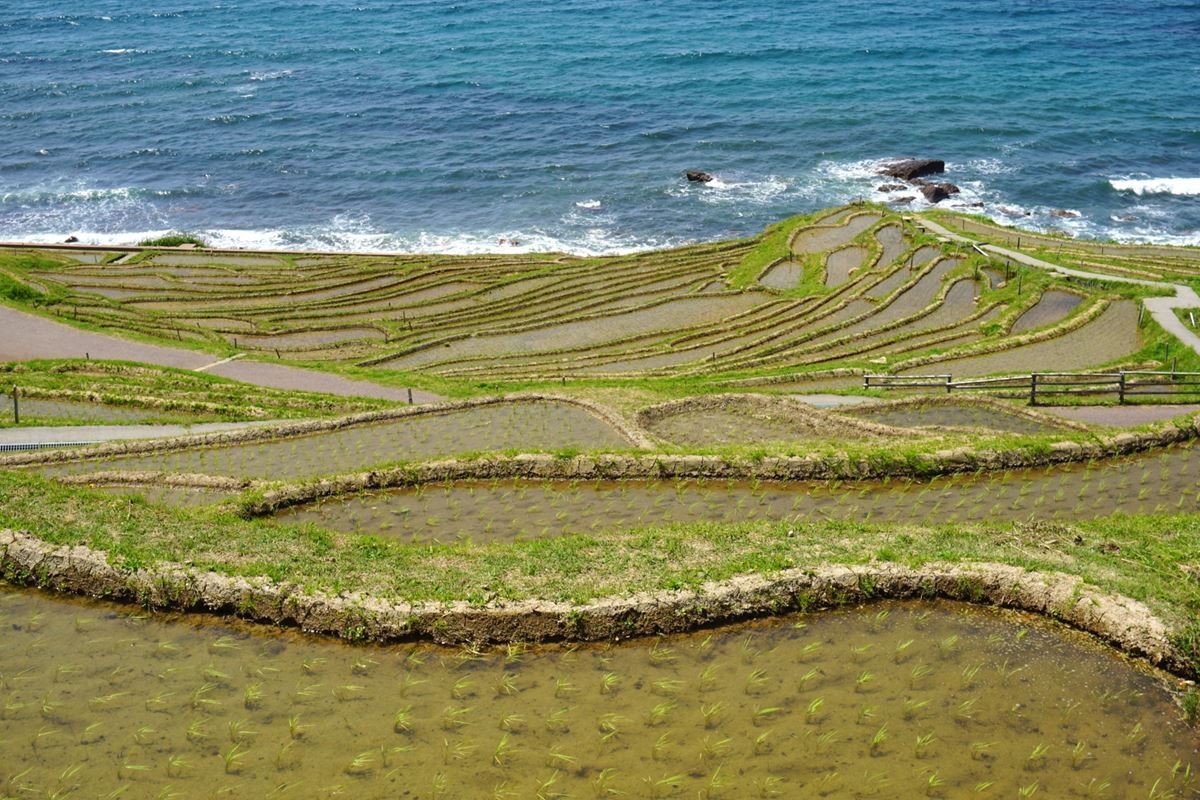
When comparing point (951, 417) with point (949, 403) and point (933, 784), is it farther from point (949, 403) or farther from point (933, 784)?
point (933, 784)

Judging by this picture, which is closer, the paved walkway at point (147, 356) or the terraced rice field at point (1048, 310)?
the paved walkway at point (147, 356)

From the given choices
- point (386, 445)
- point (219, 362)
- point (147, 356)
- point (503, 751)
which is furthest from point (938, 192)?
point (503, 751)

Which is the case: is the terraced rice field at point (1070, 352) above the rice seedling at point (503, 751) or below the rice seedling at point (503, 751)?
below

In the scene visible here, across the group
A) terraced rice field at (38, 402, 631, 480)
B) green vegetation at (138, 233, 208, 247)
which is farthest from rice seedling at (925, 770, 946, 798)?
green vegetation at (138, 233, 208, 247)

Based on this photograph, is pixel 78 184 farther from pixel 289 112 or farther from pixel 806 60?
pixel 806 60

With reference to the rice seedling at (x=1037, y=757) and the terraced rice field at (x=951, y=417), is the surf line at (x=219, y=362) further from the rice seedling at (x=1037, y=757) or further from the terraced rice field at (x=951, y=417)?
the rice seedling at (x=1037, y=757)

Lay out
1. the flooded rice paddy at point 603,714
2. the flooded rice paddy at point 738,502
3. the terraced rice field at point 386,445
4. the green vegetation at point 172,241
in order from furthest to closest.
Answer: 1. the green vegetation at point 172,241
2. the terraced rice field at point 386,445
3. the flooded rice paddy at point 738,502
4. the flooded rice paddy at point 603,714

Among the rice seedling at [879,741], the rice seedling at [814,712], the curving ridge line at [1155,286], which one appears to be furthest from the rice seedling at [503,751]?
the curving ridge line at [1155,286]
